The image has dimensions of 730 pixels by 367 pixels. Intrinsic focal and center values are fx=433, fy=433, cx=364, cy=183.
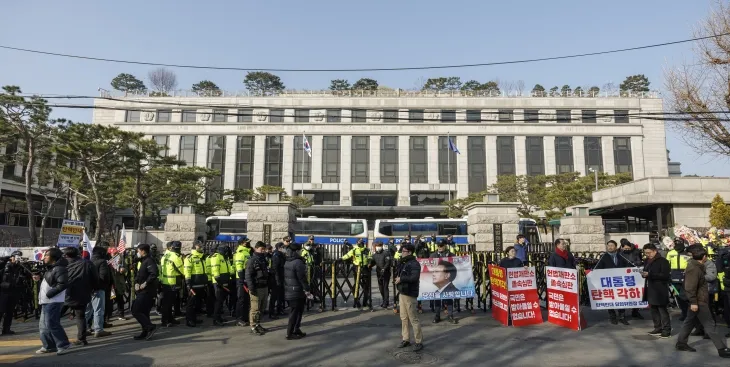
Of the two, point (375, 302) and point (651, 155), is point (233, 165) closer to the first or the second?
point (375, 302)

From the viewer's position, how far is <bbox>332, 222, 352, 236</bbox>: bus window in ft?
95.7

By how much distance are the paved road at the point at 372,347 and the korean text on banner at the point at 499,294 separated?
28 centimetres

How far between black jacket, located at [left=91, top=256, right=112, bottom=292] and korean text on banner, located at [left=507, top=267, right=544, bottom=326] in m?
8.28

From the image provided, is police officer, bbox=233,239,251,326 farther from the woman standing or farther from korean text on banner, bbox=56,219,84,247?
korean text on banner, bbox=56,219,84,247

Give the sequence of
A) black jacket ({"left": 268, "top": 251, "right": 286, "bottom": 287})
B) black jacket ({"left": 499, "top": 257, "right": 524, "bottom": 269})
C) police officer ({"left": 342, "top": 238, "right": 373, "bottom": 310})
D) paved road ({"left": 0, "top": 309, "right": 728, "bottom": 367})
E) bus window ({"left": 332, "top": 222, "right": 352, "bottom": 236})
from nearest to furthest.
A: paved road ({"left": 0, "top": 309, "right": 728, "bottom": 367}), black jacket ({"left": 499, "top": 257, "right": 524, "bottom": 269}), black jacket ({"left": 268, "top": 251, "right": 286, "bottom": 287}), police officer ({"left": 342, "top": 238, "right": 373, "bottom": 310}), bus window ({"left": 332, "top": 222, "right": 352, "bottom": 236})

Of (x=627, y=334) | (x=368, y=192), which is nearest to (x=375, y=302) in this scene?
(x=627, y=334)

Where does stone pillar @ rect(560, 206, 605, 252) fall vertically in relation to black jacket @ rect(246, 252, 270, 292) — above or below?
above

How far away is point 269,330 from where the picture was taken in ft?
30.0

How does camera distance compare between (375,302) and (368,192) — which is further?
(368,192)

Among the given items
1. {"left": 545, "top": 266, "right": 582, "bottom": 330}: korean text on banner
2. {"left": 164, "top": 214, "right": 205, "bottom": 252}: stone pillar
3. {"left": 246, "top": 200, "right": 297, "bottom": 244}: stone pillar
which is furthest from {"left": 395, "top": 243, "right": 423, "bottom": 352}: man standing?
{"left": 164, "top": 214, "right": 205, "bottom": 252}: stone pillar

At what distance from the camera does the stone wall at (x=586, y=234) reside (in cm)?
1670

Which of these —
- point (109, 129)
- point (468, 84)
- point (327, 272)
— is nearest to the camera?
point (327, 272)

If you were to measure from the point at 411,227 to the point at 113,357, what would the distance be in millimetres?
23291

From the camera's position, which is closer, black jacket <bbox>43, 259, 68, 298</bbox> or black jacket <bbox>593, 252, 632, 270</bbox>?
black jacket <bbox>43, 259, 68, 298</bbox>
